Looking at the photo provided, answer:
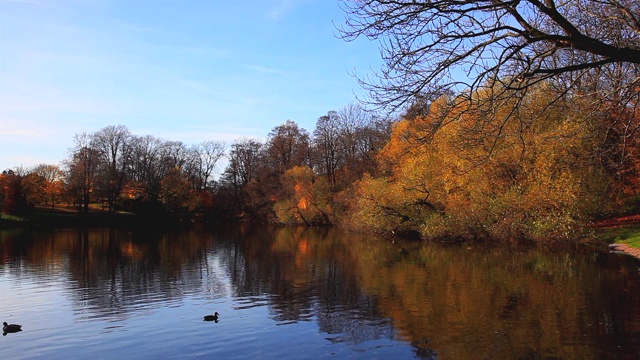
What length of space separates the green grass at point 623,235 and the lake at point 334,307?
2259 mm

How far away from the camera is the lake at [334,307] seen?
1104 centimetres

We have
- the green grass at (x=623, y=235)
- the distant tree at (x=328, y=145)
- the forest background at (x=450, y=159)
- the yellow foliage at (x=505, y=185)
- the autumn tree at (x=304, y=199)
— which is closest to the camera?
the forest background at (x=450, y=159)

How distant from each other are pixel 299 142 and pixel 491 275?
53959 millimetres

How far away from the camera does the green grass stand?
82.9ft

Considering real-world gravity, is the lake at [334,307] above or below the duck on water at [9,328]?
below

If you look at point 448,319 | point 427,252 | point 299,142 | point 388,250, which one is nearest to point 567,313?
point 448,319

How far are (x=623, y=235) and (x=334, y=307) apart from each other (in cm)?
A: 2091

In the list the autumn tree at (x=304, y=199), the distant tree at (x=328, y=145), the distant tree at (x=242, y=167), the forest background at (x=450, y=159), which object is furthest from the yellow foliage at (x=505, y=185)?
the distant tree at (x=242, y=167)

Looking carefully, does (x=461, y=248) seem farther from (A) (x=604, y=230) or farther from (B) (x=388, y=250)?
(A) (x=604, y=230)

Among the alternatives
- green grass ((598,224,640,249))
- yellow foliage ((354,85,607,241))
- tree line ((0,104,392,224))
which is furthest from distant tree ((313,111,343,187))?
green grass ((598,224,640,249))

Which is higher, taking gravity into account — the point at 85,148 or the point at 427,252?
the point at 85,148

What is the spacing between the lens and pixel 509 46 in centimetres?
712

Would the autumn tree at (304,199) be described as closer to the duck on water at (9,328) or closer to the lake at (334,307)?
the lake at (334,307)

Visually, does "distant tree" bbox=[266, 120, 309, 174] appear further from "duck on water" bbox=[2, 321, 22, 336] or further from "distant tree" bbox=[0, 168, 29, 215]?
"duck on water" bbox=[2, 321, 22, 336]
